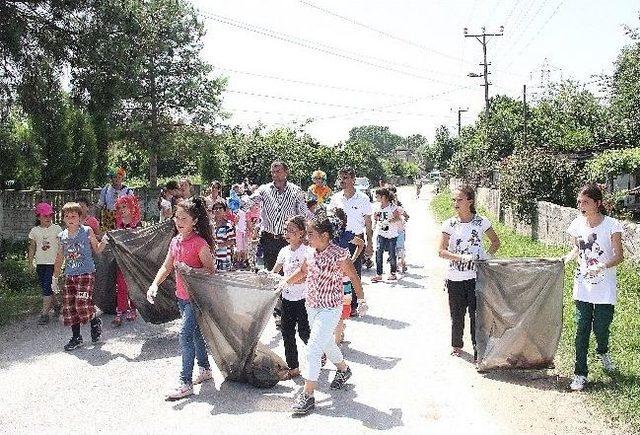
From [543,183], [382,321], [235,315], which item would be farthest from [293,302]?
[543,183]

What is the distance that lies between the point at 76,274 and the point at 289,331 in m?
2.88

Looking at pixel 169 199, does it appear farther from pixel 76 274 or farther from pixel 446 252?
pixel 446 252

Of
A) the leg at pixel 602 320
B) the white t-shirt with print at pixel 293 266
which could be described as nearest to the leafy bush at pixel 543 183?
the leg at pixel 602 320

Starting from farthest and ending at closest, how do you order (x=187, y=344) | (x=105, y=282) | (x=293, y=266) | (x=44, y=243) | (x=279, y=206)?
(x=105, y=282) < (x=44, y=243) < (x=279, y=206) < (x=293, y=266) < (x=187, y=344)

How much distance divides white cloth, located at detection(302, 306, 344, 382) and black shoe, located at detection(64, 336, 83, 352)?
3269mm

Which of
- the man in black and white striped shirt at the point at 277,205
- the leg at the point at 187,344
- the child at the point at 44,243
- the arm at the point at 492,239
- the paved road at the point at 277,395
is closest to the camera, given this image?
the paved road at the point at 277,395

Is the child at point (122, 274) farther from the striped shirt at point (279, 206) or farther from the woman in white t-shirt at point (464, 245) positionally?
the woman in white t-shirt at point (464, 245)

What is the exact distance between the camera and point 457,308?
6562 millimetres

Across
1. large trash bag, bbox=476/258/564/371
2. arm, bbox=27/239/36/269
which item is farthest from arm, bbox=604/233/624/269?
arm, bbox=27/239/36/269

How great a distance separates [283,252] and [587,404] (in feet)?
10.1

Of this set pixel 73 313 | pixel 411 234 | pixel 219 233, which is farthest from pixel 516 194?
pixel 73 313

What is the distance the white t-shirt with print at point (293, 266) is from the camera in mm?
6016

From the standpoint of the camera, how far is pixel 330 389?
18.8ft

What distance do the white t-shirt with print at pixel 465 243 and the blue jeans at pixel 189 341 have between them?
2.65 meters
